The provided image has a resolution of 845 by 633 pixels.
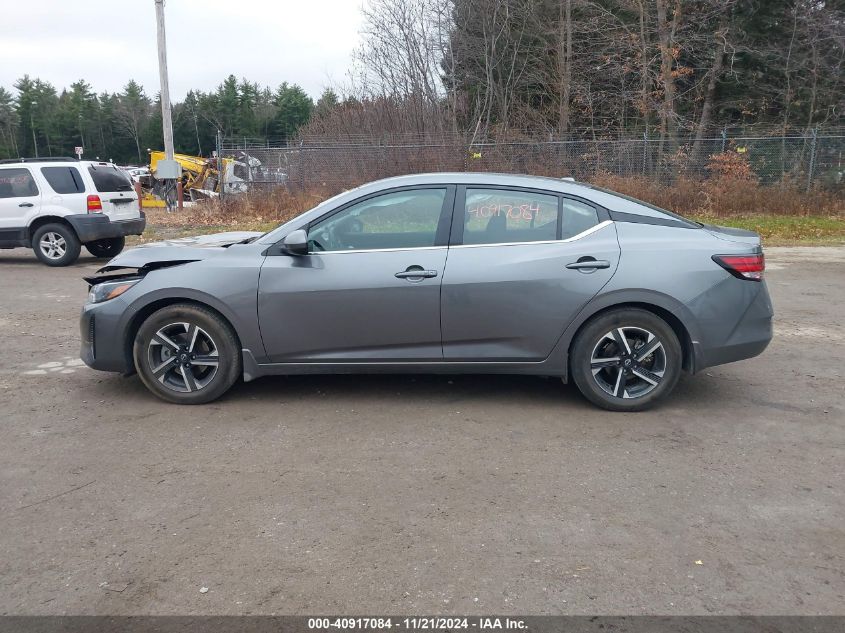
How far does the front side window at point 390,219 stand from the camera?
17.3ft

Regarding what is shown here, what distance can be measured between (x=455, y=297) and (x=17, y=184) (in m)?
11.0

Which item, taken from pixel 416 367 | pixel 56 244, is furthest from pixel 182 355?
pixel 56 244

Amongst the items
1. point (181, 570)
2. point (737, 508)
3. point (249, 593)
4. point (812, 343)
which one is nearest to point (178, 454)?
point (181, 570)

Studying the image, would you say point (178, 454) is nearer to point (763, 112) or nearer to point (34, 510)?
point (34, 510)

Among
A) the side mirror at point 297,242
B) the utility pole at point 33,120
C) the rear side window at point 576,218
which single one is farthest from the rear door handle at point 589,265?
the utility pole at point 33,120

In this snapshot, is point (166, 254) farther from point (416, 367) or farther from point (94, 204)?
point (94, 204)

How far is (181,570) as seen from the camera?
322cm

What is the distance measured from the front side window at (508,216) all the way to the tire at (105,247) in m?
10.8

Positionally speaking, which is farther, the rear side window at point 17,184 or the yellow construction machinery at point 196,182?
the yellow construction machinery at point 196,182

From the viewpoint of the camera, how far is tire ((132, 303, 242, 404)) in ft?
17.2

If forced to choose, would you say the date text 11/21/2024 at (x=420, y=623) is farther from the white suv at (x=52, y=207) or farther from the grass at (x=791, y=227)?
the grass at (x=791, y=227)

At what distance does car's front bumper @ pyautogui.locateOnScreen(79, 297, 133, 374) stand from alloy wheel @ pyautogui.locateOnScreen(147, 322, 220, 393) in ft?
0.70

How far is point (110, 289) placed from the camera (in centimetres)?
538

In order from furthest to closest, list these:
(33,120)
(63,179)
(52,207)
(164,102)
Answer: (33,120) → (164,102) → (63,179) → (52,207)
